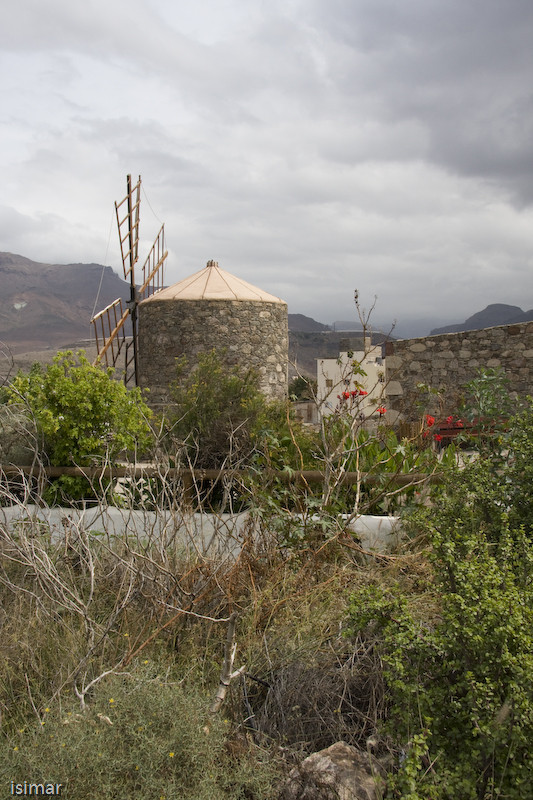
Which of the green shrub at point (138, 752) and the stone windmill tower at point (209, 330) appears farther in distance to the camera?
the stone windmill tower at point (209, 330)

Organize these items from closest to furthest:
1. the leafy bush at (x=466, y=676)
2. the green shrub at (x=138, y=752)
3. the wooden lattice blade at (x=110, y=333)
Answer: the leafy bush at (x=466, y=676), the green shrub at (x=138, y=752), the wooden lattice blade at (x=110, y=333)

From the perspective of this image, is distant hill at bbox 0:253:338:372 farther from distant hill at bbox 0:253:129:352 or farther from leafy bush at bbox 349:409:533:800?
leafy bush at bbox 349:409:533:800

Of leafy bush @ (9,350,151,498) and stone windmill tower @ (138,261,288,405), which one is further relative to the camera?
stone windmill tower @ (138,261,288,405)

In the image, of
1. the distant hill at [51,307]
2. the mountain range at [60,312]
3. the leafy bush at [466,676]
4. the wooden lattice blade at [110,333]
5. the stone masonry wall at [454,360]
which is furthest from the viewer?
the distant hill at [51,307]

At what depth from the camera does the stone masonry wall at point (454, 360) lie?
23.8 ft

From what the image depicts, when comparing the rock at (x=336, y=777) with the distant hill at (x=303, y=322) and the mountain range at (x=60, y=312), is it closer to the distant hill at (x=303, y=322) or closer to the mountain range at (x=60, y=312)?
the mountain range at (x=60, y=312)

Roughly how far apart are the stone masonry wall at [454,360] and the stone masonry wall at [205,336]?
3.19 m

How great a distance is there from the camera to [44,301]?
129 meters

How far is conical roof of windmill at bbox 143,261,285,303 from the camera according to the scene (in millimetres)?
10938

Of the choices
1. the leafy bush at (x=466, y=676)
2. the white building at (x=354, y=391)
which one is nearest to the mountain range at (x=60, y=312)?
the white building at (x=354, y=391)

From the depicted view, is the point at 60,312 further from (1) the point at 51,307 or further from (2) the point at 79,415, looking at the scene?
(2) the point at 79,415

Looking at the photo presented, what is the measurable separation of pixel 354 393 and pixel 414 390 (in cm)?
419

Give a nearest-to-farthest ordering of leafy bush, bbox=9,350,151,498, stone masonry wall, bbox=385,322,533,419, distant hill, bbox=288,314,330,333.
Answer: leafy bush, bbox=9,350,151,498 → stone masonry wall, bbox=385,322,533,419 → distant hill, bbox=288,314,330,333

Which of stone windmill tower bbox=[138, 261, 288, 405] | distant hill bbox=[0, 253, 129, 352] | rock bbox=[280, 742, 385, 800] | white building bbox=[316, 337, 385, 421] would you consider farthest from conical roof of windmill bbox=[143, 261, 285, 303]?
distant hill bbox=[0, 253, 129, 352]
